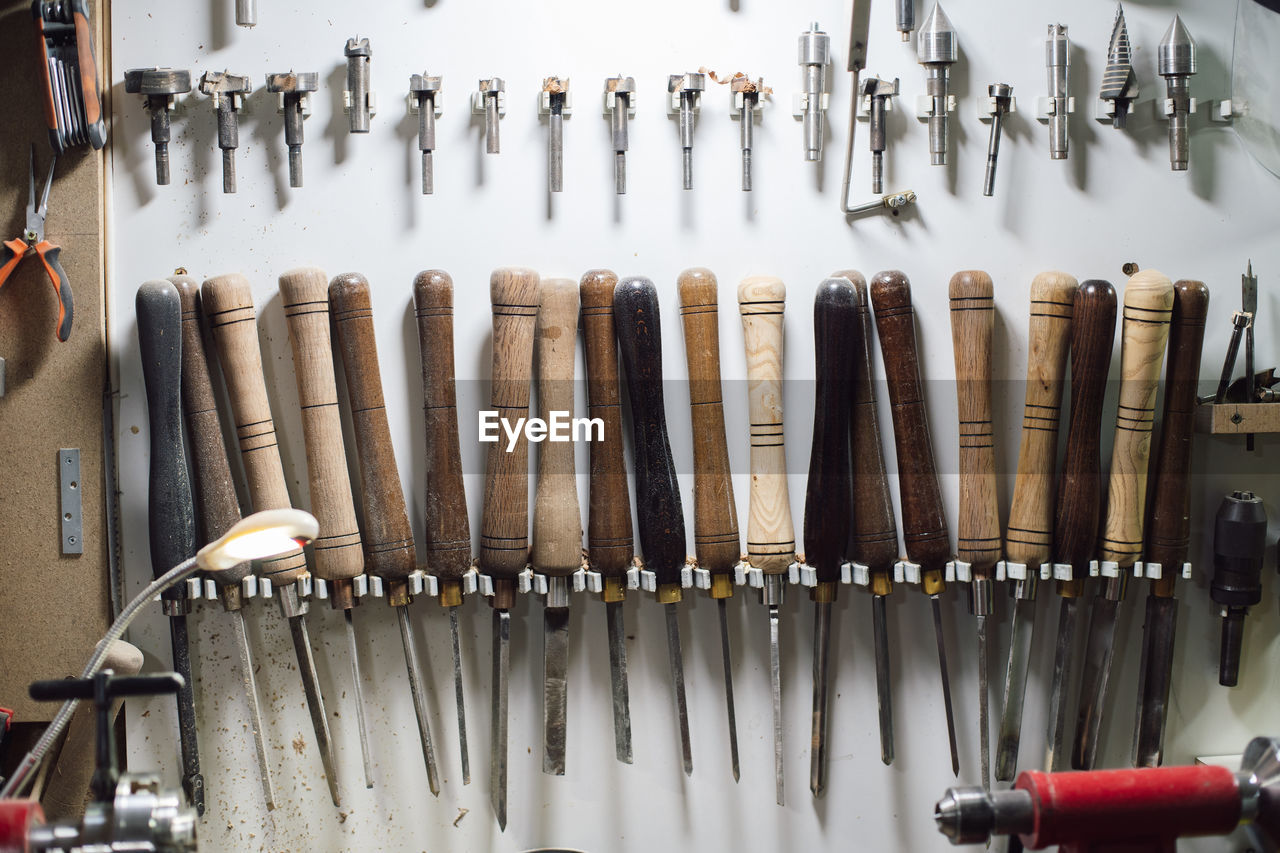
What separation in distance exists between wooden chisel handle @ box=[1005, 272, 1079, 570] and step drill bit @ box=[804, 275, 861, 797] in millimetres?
318

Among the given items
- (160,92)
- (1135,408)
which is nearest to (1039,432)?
(1135,408)

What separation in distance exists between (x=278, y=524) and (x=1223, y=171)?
5.80 ft

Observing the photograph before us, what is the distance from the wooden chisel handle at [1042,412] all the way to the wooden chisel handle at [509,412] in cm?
89

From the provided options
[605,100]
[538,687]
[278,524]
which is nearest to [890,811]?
[538,687]

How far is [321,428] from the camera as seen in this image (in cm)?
152

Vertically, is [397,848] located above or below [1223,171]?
below

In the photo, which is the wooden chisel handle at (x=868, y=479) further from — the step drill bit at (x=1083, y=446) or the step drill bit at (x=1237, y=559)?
the step drill bit at (x=1237, y=559)

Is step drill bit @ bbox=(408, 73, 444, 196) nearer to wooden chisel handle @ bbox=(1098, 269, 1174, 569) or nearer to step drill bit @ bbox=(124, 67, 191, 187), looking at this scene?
step drill bit @ bbox=(124, 67, 191, 187)

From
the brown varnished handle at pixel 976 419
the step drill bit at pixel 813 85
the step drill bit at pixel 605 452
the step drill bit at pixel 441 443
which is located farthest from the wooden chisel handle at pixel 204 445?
the brown varnished handle at pixel 976 419

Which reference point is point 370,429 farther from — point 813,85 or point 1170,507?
point 1170,507

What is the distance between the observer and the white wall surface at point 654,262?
5.27ft

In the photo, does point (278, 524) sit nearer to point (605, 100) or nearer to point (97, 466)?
point (97, 466)

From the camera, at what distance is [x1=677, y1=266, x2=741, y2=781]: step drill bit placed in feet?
5.05

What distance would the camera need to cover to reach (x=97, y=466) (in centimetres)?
157
